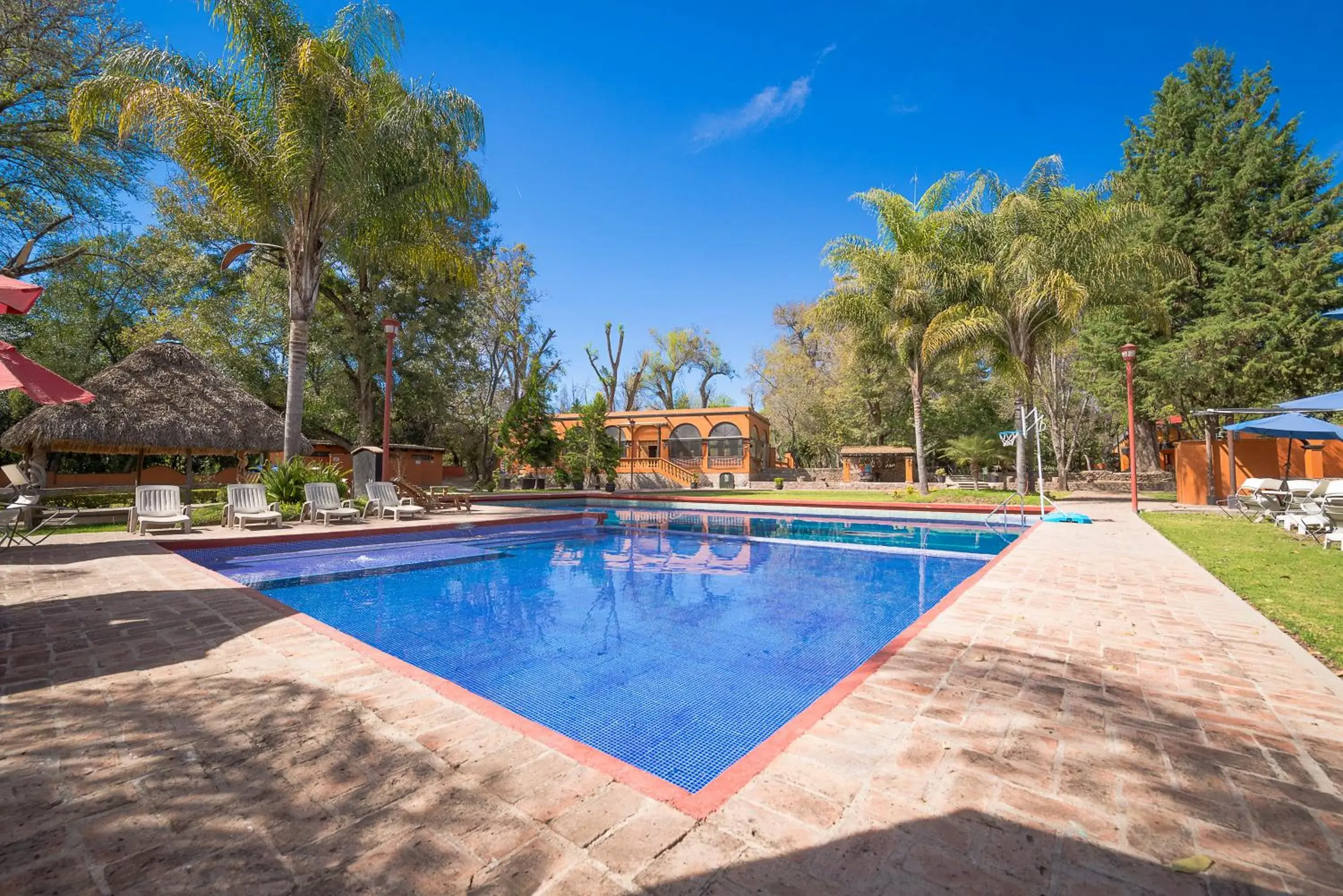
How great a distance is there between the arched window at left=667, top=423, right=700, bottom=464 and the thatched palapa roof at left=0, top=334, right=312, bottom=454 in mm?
20464

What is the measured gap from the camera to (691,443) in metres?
32.6

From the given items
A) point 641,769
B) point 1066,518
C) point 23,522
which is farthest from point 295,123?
point 1066,518

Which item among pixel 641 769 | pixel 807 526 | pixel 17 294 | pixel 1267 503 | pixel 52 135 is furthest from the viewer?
pixel 807 526

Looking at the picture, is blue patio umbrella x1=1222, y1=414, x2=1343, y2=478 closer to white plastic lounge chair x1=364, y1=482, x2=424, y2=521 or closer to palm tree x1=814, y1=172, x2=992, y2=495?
palm tree x1=814, y1=172, x2=992, y2=495

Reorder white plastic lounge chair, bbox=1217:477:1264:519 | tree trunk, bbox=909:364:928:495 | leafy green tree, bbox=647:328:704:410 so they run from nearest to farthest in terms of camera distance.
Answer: white plastic lounge chair, bbox=1217:477:1264:519 < tree trunk, bbox=909:364:928:495 < leafy green tree, bbox=647:328:704:410

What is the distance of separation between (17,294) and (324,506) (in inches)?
301

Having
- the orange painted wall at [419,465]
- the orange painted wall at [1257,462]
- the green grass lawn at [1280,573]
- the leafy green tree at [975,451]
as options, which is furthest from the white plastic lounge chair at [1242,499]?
the orange painted wall at [419,465]

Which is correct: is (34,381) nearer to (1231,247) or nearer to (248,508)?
(248,508)

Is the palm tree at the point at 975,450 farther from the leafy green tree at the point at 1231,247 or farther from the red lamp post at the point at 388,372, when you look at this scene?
the red lamp post at the point at 388,372

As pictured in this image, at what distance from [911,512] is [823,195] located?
13.8 m

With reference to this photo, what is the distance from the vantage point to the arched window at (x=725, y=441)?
103ft

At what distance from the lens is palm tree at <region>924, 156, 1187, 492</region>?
1619 cm

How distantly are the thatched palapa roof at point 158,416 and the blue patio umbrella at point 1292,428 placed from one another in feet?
76.8

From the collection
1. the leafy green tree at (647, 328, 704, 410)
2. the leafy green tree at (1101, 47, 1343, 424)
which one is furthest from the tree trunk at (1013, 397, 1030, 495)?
the leafy green tree at (647, 328, 704, 410)
